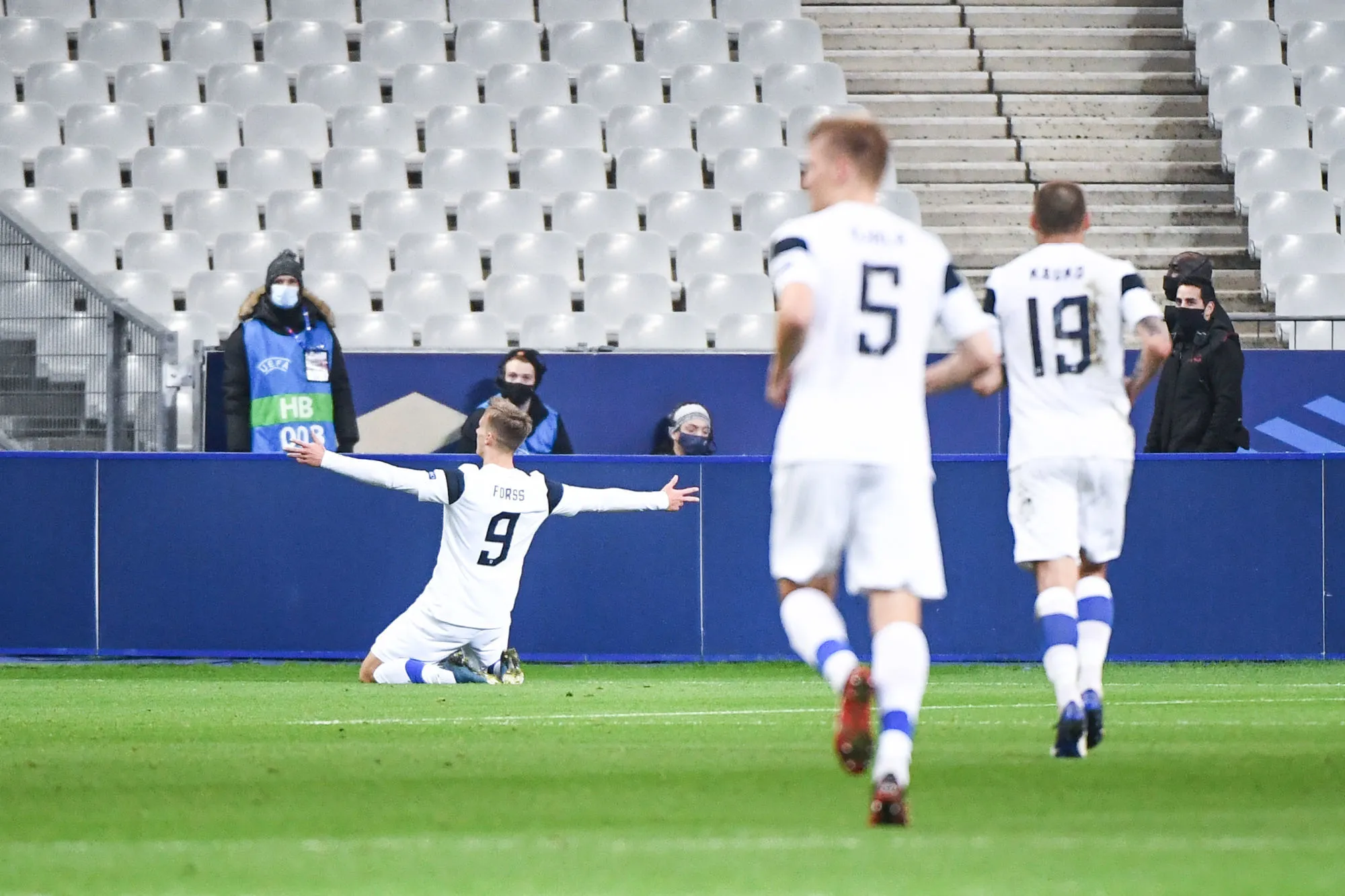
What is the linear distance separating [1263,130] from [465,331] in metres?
7.81

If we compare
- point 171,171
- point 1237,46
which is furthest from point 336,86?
point 1237,46

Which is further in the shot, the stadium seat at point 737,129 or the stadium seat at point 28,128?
the stadium seat at point 737,129

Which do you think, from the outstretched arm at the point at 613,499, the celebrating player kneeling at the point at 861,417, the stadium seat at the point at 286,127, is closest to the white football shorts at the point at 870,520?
the celebrating player kneeling at the point at 861,417

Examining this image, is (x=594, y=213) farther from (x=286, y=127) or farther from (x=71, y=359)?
(x=71, y=359)

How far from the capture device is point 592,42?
18188 millimetres

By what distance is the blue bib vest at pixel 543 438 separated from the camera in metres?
12.4

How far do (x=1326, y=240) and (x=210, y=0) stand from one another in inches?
398

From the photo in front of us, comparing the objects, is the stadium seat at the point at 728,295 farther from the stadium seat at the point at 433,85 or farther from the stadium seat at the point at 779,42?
the stadium seat at the point at 779,42

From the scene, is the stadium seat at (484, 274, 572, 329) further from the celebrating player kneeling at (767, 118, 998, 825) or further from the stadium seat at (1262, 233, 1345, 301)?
the celebrating player kneeling at (767, 118, 998, 825)

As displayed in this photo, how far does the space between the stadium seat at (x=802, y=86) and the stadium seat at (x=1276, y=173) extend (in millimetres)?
3573

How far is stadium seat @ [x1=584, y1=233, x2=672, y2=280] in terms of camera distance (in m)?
15.7

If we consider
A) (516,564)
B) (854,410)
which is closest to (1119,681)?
(516,564)

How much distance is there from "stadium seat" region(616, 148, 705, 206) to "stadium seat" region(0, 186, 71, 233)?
4.46 meters

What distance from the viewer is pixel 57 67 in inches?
680
